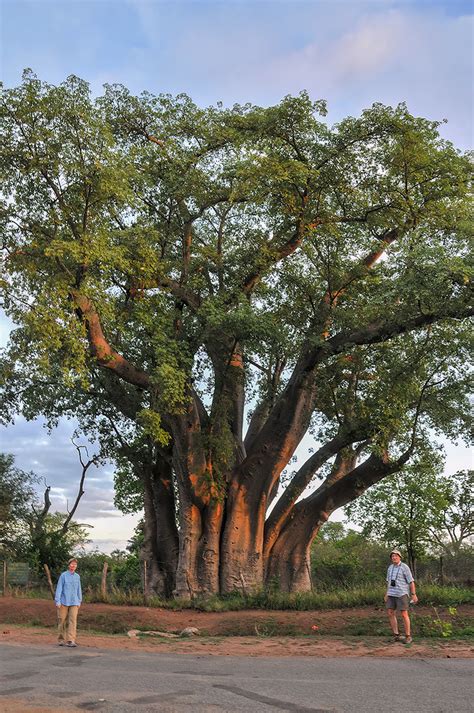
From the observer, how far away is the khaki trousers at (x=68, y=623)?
40.4 feet

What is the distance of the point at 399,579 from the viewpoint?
12188 millimetres

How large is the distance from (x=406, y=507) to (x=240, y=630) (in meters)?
17.3

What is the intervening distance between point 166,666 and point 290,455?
38.1ft

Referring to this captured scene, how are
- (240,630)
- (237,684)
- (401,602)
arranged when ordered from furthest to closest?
(240,630) → (401,602) → (237,684)

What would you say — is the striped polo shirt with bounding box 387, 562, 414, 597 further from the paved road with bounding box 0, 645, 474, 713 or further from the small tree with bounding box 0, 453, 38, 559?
the small tree with bounding box 0, 453, 38, 559

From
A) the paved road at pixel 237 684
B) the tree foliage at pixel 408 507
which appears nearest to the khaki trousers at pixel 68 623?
the paved road at pixel 237 684

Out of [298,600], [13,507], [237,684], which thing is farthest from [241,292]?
[13,507]

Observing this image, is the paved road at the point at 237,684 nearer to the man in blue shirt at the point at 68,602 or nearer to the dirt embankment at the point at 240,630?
the dirt embankment at the point at 240,630

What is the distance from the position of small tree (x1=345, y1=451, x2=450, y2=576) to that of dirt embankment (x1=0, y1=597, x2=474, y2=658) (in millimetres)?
14736

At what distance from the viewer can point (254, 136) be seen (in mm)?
18969

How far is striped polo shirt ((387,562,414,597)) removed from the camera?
12.1 m

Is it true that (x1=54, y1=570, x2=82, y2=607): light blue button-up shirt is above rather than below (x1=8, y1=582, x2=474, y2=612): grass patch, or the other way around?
above

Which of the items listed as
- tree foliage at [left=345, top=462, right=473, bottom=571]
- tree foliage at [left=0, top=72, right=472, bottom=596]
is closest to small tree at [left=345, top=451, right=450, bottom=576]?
tree foliage at [left=345, top=462, right=473, bottom=571]

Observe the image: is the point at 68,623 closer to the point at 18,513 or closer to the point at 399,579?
the point at 399,579
